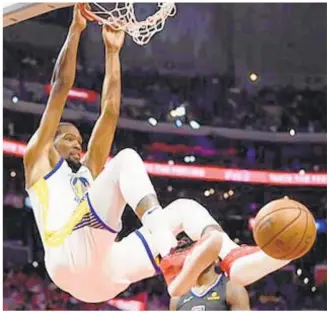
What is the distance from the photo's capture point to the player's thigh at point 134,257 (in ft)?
15.3

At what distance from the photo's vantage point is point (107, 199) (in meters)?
4.60

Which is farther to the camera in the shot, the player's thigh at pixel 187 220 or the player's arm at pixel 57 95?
the player's arm at pixel 57 95

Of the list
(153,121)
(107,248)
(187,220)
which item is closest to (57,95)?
(107,248)

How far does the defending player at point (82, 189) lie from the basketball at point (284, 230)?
505 mm

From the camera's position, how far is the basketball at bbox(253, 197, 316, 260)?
4.08m

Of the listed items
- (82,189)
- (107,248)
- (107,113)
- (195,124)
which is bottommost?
(195,124)

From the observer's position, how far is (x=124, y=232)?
211 inches

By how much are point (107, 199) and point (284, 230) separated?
949 millimetres

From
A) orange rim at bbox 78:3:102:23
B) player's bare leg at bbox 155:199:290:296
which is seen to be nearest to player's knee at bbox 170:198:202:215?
player's bare leg at bbox 155:199:290:296

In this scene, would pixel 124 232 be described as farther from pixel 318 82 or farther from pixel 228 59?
pixel 318 82

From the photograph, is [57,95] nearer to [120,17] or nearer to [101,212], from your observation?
[120,17]

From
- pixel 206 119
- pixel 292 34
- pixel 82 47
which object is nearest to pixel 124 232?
pixel 82 47

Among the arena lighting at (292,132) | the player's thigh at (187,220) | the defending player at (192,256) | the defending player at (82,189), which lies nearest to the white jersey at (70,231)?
the defending player at (82,189)

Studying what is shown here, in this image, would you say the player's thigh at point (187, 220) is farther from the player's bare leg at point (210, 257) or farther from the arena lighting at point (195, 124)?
the arena lighting at point (195, 124)
